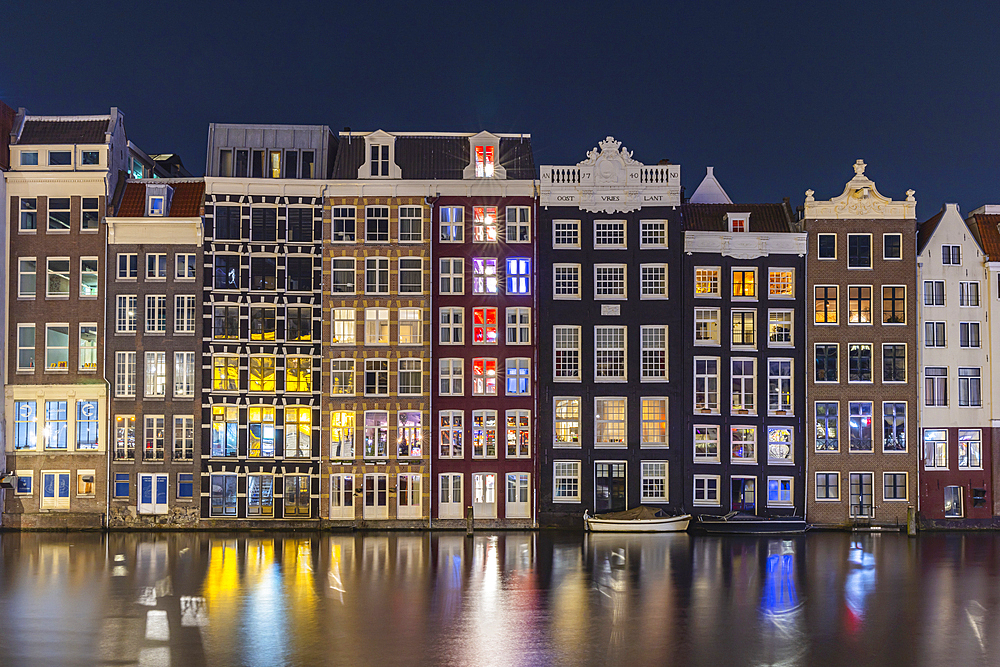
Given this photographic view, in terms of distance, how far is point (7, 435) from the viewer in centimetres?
5684

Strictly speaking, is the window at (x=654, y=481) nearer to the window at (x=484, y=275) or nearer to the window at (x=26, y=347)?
the window at (x=484, y=275)

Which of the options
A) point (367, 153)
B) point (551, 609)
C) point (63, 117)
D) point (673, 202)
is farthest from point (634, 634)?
point (63, 117)

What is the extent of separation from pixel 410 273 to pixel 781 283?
2389 cm

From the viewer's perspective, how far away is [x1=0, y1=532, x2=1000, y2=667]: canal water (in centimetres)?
2948

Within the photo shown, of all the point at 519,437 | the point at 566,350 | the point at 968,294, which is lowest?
the point at 519,437

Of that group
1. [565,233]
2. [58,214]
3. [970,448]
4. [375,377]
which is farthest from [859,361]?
[58,214]

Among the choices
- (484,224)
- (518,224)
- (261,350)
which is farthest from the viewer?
(484,224)

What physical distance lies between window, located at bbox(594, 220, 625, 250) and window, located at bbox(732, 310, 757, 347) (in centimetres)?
877

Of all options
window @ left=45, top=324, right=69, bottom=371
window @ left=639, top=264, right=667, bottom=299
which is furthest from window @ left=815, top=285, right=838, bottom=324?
window @ left=45, top=324, right=69, bottom=371

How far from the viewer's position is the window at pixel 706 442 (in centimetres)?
5816

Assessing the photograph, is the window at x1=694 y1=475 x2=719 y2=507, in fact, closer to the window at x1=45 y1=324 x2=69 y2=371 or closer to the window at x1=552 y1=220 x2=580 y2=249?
the window at x1=552 y1=220 x2=580 y2=249

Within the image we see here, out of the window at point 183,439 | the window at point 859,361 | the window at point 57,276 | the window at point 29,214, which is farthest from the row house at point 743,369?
the window at point 29,214

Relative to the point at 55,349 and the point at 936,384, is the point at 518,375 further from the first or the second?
the point at 55,349

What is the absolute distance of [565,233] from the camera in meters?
59.1
